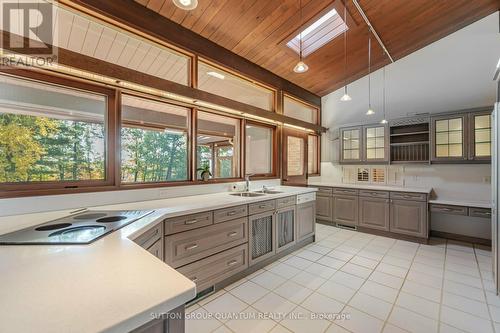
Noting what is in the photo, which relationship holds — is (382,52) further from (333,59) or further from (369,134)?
(369,134)

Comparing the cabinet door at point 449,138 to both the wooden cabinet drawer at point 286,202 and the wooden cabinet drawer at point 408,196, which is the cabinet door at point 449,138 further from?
the wooden cabinet drawer at point 286,202

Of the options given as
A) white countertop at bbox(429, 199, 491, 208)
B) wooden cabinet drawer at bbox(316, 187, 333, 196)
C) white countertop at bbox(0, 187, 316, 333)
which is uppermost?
white countertop at bbox(0, 187, 316, 333)

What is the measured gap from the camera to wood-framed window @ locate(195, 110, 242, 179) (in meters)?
3.19

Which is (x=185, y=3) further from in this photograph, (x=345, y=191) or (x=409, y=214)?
(x=409, y=214)

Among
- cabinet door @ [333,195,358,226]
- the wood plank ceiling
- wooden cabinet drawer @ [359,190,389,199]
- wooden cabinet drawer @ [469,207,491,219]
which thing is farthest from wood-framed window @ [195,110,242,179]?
wooden cabinet drawer @ [469,207,491,219]

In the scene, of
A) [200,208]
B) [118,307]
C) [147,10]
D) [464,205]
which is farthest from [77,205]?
[464,205]

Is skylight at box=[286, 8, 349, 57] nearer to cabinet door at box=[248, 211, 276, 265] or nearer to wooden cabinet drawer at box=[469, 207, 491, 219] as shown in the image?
cabinet door at box=[248, 211, 276, 265]

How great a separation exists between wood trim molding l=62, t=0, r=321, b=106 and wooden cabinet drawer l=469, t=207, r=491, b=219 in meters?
3.85

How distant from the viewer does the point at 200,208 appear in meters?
2.10

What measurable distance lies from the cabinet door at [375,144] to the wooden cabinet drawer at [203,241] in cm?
330

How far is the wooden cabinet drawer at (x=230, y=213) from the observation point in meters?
2.29

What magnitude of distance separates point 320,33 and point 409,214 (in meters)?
3.35

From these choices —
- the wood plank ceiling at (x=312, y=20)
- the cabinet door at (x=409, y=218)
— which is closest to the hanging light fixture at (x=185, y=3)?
the wood plank ceiling at (x=312, y=20)

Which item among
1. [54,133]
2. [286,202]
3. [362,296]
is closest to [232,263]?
[286,202]
